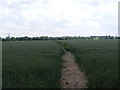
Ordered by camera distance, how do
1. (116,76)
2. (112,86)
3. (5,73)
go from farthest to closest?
(5,73), (116,76), (112,86)

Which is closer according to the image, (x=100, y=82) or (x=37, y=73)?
(x=100, y=82)

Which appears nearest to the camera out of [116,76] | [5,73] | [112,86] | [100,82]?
[112,86]

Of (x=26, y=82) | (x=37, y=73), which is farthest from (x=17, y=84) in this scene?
(x=37, y=73)

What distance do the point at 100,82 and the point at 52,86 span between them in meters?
2.02

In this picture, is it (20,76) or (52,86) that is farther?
(20,76)

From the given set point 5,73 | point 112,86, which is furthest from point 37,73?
point 112,86

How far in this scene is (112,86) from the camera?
251 inches

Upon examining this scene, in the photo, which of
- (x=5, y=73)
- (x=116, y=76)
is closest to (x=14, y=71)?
(x=5, y=73)

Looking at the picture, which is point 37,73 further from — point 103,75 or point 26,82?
point 103,75

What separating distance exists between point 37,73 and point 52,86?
2.20m

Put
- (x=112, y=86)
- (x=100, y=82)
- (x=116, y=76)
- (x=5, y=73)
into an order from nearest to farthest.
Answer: (x=112, y=86)
(x=100, y=82)
(x=116, y=76)
(x=5, y=73)

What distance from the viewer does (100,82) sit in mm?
6840

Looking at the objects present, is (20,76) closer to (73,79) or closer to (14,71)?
(14,71)

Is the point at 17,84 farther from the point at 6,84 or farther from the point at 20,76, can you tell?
the point at 20,76
